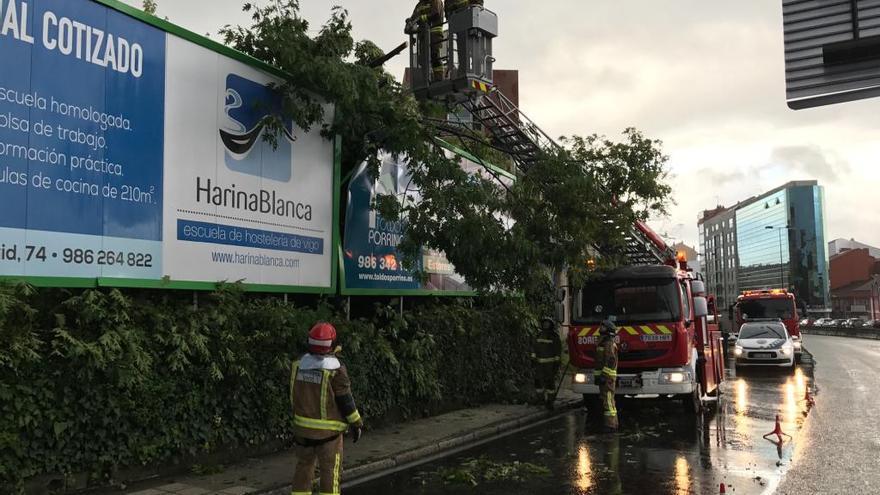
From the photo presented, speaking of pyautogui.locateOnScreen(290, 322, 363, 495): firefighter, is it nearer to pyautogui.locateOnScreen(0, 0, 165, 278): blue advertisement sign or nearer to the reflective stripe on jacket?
pyautogui.locateOnScreen(0, 0, 165, 278): blue advertisement sign

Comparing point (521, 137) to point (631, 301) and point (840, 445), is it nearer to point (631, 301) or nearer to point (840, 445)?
point (631, 301)

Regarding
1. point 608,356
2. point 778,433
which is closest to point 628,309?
point 608,356

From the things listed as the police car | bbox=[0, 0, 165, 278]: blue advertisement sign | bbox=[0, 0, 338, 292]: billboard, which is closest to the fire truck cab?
bbox=[0, 0, 338, 292]: billboard

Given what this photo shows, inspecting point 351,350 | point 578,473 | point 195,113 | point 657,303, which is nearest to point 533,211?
point 657,303

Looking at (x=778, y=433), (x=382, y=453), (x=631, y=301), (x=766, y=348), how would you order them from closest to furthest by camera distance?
1. (x=382, y=453)
2. (x=778, y=433)
3. (x=631, y=301)
4. (x=766, y=348)

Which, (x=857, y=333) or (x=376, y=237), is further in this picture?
(x=857, y=333)

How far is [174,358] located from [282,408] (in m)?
1.99

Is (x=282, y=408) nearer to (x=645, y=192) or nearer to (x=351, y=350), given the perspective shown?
(x=351, y=350)

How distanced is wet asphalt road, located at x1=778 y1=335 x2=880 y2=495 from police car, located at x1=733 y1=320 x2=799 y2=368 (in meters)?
3.78

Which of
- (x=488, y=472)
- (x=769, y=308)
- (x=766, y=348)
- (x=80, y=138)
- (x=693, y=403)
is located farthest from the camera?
(x=769, y=308)

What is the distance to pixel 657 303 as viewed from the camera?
12547 millimetres

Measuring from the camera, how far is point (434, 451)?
9781mm

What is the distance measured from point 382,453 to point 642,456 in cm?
353

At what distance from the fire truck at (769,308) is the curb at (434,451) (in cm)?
1841
